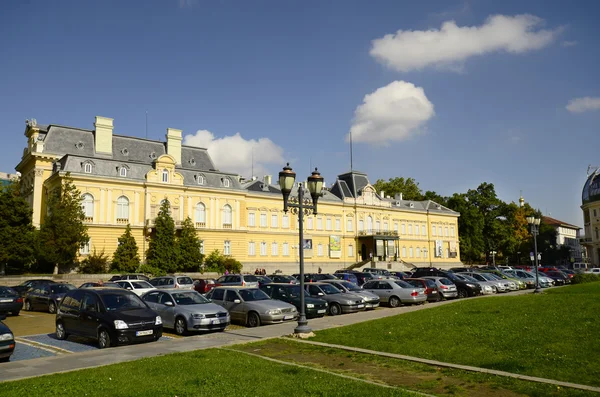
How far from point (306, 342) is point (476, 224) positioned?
81914 millimetres

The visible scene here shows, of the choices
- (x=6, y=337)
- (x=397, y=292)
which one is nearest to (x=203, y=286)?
(x=397, y=292)

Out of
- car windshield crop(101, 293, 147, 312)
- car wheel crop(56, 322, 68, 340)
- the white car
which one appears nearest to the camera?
car windshield crop(101, 293, 147, 312)

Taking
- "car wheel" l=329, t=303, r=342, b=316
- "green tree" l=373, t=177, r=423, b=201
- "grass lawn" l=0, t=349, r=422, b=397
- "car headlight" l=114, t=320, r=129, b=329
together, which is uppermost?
"green tree" l=373, t=177, r=423, b=201

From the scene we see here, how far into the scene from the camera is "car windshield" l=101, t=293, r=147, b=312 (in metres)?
15.9

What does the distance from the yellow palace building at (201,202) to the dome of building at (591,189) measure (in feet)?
180

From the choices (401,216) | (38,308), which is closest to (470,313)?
(38,308)

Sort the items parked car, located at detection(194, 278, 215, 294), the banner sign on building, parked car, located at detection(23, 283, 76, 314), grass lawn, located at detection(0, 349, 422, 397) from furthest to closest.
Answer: the banner sign on building, parked car, located at detection(194, 278, 215, 294), parked car, located at detection(23, 283, 76, 314), grass lawn, located at detection(0, 349, 422, 397)

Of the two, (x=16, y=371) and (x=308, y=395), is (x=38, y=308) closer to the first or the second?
(x=16, y=371)

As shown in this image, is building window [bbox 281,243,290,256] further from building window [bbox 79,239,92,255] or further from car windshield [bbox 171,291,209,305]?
car windshield [bbox 171,291,209,305]

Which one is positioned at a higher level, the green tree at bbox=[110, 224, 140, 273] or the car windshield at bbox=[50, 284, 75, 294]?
the green tree at bbox=[110, 224, 140, 273]

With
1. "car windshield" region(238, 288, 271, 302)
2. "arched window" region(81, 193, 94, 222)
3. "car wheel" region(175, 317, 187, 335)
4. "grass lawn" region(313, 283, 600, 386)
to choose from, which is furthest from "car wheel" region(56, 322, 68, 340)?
"arched window" region(81, 193, 94, 222)

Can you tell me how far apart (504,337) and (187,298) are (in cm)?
1148

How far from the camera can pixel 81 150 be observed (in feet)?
189

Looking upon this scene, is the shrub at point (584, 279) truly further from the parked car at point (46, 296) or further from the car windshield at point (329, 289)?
the parked car at point (46, 296)
